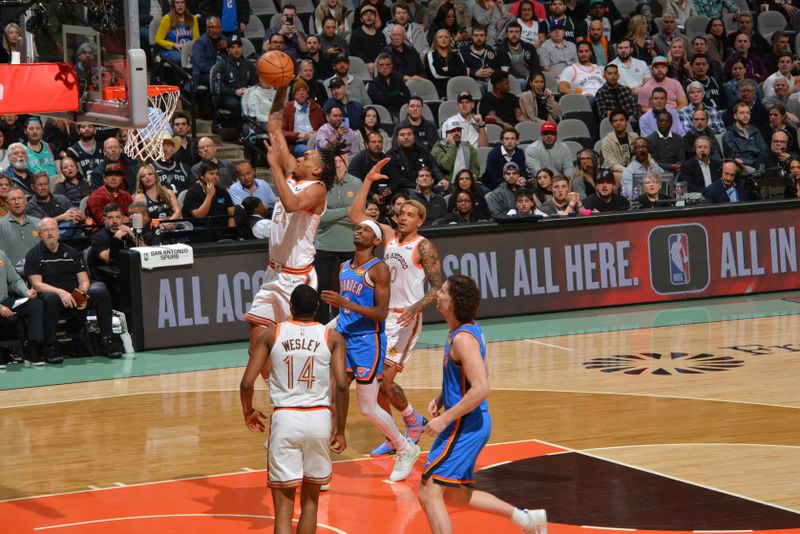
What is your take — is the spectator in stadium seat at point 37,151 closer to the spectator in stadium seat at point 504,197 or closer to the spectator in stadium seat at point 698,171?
the spectator in stadium seat at point 504,197

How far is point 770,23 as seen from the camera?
23719mm

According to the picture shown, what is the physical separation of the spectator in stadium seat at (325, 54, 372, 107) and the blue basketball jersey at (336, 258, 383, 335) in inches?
347

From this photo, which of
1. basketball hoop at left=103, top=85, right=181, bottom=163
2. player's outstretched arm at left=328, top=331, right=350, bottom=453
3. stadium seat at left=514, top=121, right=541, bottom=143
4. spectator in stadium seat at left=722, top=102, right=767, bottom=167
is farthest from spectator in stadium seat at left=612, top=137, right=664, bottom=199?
player's outstretched arm at left=328, top=331, right=350, bottom=453

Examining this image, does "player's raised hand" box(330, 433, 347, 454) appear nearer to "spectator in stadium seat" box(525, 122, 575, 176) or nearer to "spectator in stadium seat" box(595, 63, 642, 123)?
"spectator in stadium seat" box(525, 122, 575, 176)

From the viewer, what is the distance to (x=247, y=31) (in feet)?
65.9

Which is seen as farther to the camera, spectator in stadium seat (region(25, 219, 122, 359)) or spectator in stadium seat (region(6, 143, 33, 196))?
spectator in stadium seat (region(6, 143, 33, 196))

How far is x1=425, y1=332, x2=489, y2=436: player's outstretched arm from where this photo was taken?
7230 mm

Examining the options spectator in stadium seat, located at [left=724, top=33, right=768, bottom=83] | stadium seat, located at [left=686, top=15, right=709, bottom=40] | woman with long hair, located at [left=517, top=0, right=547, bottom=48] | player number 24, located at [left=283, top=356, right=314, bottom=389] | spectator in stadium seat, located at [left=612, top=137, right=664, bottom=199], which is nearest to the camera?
player number 24, located at [left=283, top=356, right=314, bottom=389]

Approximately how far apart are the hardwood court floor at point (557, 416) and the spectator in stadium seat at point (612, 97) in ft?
18.3

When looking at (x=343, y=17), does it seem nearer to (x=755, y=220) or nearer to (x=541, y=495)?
(x=755, y=220)

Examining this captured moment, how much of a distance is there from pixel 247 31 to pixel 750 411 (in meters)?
11.2

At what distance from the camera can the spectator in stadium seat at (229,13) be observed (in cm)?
1925

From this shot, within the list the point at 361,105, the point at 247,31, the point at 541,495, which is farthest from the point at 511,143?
the point at 541,495

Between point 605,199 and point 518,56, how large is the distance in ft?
14.0
